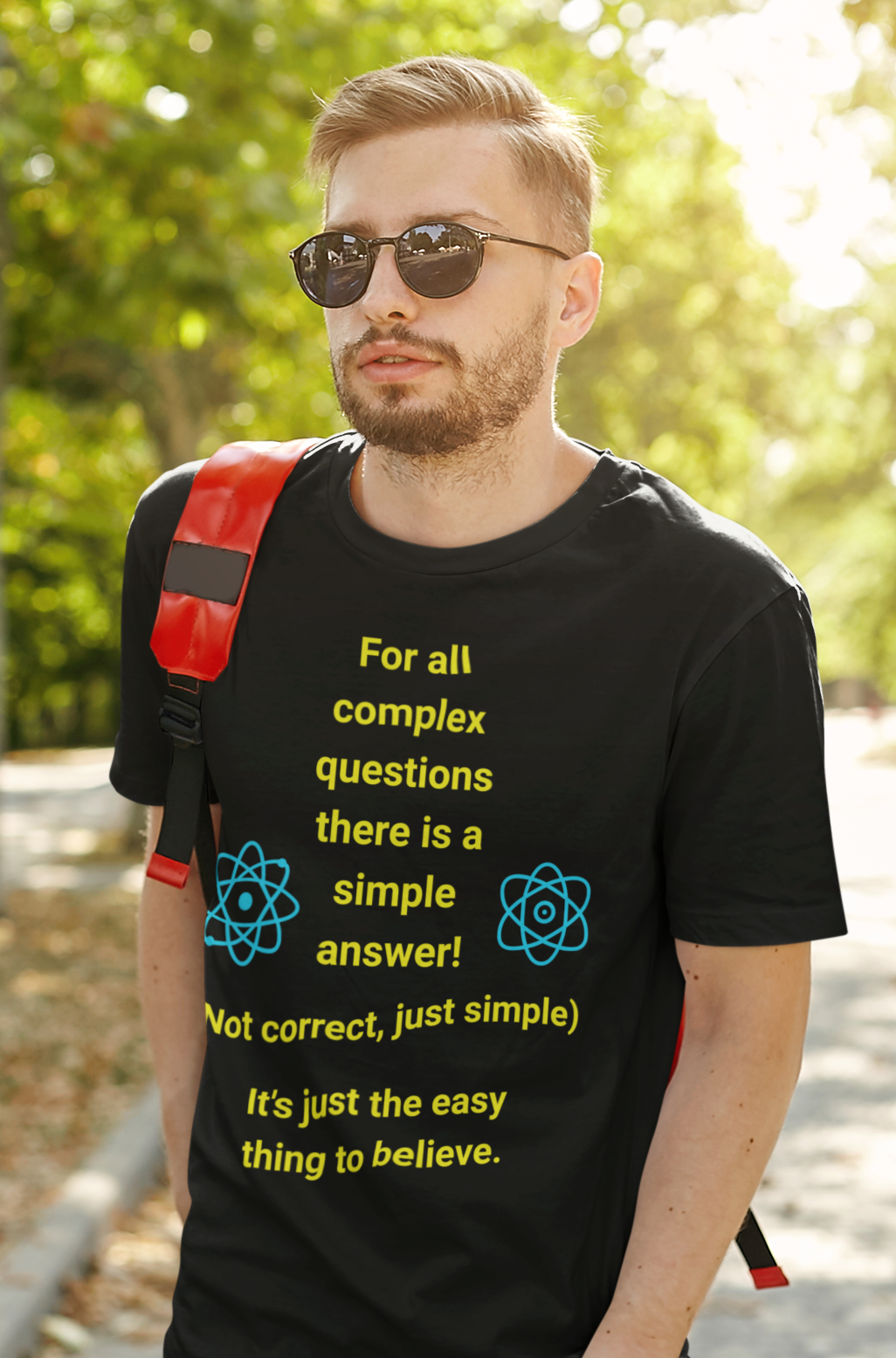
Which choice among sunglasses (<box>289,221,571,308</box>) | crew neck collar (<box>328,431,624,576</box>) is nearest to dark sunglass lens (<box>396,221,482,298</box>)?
sunglasses (<box>289,221,571,308</box>)

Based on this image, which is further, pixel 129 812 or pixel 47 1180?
pixel 129 812

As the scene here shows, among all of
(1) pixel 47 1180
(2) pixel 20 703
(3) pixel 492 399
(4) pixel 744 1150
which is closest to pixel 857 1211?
(1) pixel 47 1180

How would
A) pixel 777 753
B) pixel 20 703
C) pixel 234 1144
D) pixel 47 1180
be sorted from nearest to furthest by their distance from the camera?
pixel 777 753
pixel 234 1144
pixel 47 1180
pixel 20 703

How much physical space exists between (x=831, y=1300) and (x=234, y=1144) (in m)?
3.55

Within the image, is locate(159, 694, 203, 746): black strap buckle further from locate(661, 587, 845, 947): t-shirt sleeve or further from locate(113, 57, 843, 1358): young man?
locate(661, 587, 845, 947): t-shirt sleeve

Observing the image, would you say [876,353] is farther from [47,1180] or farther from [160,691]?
[160,691]

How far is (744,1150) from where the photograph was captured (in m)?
1.90

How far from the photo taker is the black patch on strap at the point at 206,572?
6.70ft

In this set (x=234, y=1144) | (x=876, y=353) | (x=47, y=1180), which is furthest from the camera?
(x=876, y=353)

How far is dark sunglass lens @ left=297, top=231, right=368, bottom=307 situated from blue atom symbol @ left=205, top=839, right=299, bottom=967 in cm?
78

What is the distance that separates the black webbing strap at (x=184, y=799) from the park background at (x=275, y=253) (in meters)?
0.89

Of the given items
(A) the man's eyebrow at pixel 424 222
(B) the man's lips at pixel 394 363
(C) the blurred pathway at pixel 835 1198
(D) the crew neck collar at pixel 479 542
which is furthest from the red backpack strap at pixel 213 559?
(C) the blurred pathway at pixel 835 1198

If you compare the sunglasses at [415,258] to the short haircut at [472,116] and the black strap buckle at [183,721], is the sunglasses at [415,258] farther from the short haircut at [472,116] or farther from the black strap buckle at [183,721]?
the black strap buckle at [183,721]

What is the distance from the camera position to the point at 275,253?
9.32 m
